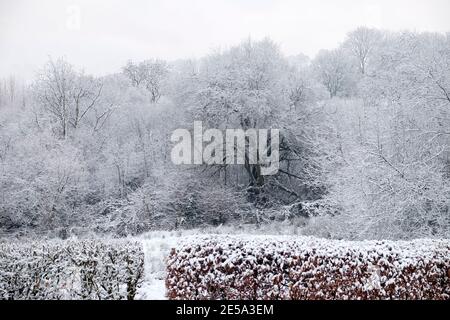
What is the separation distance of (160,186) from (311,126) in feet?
31.3

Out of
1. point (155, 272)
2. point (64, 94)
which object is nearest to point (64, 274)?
point (155, 272)

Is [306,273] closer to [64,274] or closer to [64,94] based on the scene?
[64,274]

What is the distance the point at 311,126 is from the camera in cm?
2062

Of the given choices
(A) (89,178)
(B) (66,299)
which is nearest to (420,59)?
(B) (66,299)

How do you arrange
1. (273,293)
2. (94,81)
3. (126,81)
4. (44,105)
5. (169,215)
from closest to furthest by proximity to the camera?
1. (273,293)
2. (169,215)
3. (44,105)
4. (94,81)
5. (126,81)

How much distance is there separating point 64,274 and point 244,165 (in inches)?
637

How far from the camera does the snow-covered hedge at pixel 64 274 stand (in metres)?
5.32

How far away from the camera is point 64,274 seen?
5465 millimetres

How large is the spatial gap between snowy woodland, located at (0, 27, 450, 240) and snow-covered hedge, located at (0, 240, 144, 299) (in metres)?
6.65

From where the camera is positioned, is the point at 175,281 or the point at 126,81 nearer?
the point at 175,281

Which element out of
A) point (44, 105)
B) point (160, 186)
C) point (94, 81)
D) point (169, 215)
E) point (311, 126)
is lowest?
point (169, 215)

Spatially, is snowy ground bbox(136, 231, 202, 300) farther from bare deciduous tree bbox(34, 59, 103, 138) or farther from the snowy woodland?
bare deciduous tree bbox(34, 59, 103, 138)

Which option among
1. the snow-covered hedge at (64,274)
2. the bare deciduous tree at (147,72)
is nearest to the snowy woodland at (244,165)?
the snow-covered hedge at (64,274)
